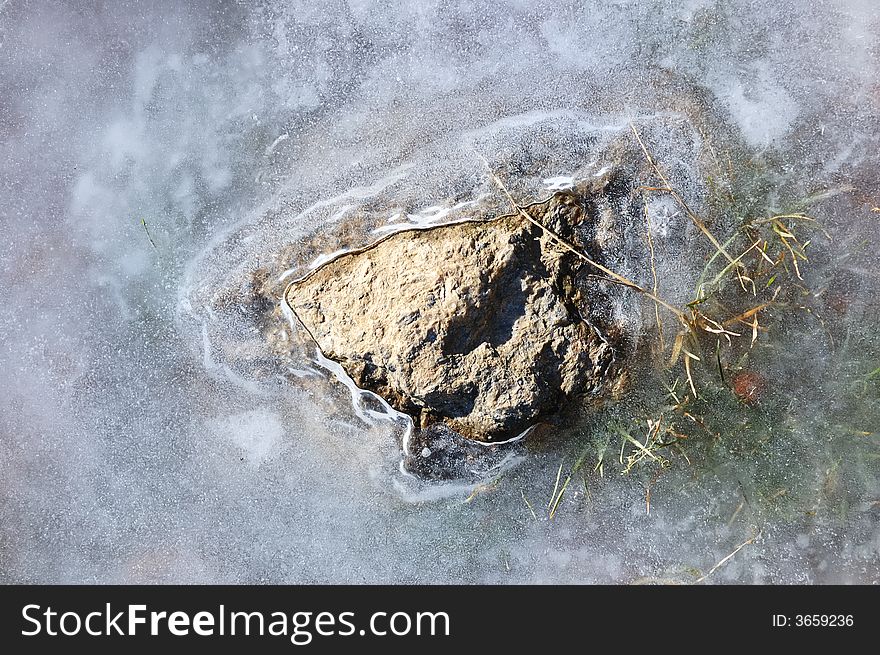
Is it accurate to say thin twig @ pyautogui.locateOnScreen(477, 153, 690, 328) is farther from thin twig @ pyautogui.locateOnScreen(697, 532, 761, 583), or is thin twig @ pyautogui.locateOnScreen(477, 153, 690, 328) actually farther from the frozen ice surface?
thin twig @ pyautogui.locateOnScreen(697, 532, 761, 583)

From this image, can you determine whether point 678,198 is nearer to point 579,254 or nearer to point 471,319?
point 579,254

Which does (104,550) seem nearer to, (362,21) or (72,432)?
(72,432)

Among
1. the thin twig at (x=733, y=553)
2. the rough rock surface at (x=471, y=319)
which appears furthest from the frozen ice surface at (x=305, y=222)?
the rough rock surface at (x=471, y=319)

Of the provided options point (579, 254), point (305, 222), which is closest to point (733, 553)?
point (579, 254)

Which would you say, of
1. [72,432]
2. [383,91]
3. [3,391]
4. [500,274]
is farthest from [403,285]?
[3,391]

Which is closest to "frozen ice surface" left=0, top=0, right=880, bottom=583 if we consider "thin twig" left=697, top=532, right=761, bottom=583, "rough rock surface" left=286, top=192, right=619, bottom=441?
"thin twig" left=697, top=532, right=761, bottom=583

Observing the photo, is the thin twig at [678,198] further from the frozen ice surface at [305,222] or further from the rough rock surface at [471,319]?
the rough rock surface at [471,319]
